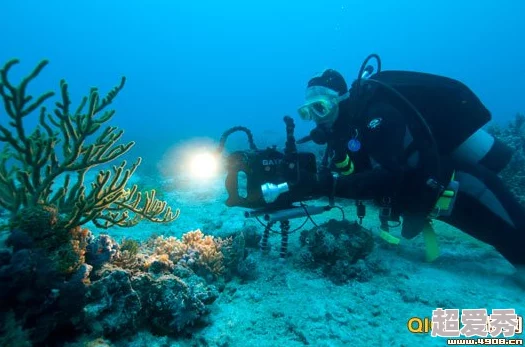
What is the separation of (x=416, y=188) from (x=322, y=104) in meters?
1.88

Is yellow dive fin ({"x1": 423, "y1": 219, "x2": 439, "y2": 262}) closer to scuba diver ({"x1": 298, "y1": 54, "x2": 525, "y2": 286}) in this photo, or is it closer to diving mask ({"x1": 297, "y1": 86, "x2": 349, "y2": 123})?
scuba diver ({"x1": 298, "y1": 54, "x2": 525, "y2": 286})

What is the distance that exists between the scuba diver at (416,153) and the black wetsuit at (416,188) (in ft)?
0.04

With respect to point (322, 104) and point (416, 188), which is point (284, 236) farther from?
point (322, 104)

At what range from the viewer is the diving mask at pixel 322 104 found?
5031mm

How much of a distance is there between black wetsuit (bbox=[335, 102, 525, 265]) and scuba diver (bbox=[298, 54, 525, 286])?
13 mm

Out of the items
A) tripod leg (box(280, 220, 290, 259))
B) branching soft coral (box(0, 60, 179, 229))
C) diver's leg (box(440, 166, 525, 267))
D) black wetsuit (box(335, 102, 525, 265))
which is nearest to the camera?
branching soft coral (box(0, 60, 179, 229))

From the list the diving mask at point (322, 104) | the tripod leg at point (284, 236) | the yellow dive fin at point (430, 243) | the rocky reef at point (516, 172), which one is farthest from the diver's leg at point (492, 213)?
the rocky reef at point (516, 172)

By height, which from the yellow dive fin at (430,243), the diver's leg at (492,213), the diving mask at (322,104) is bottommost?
the yellow dive fin at (430,243)

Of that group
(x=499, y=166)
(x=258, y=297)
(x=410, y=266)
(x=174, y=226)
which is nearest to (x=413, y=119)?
(x=499, y=166)

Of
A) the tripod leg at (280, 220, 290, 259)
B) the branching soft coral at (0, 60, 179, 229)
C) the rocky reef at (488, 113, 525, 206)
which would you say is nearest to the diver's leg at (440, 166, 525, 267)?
the tripod leg at (280, 220, 290, 259)

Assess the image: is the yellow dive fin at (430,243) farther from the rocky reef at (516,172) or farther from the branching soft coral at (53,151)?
the branching soft coral at (53,151)

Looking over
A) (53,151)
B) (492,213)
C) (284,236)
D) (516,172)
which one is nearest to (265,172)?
(284,236)

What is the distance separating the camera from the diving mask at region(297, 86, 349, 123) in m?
5.03

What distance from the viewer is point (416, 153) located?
15.1ft
